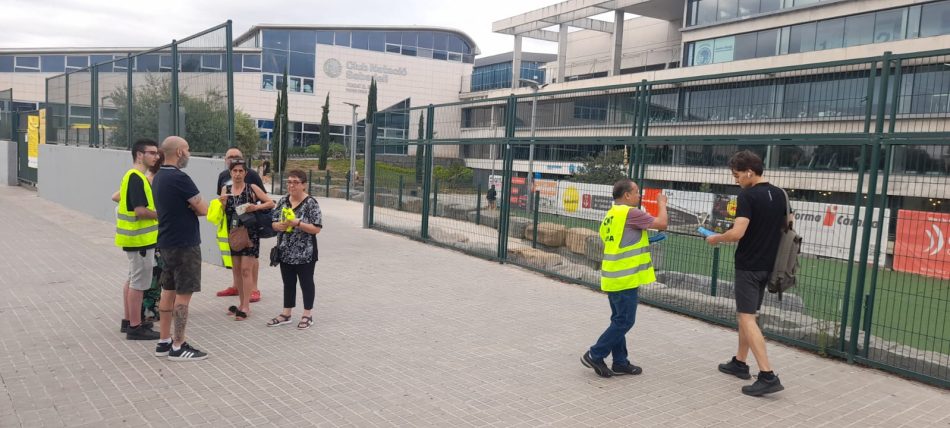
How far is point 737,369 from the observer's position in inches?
213

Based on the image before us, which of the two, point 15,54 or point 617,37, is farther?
point 15,54

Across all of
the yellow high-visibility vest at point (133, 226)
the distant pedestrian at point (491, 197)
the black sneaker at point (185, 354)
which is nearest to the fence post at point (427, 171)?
the distant pedestrian at point (491, 197)

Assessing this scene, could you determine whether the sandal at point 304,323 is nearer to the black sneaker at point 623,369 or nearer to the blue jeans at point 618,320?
the blue jeans at point 618,320

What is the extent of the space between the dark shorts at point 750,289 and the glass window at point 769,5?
98.3 feet

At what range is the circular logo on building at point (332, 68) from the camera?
181ft

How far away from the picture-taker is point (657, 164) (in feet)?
26.1

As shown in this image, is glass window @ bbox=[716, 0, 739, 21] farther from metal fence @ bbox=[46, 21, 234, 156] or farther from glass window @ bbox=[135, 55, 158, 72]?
glass window @ bbox=[135, 55, 158, 72]

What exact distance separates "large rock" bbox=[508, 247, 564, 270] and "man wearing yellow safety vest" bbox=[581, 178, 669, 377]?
4680mm

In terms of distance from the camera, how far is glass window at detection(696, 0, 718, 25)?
33.9m

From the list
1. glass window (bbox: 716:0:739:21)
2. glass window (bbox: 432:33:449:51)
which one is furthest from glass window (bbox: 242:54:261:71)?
glass window (bbox: 716:0:739:21)

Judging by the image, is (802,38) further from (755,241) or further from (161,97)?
(755,241)

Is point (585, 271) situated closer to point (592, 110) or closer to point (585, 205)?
point (585, 205)

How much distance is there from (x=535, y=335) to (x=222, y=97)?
6.21m

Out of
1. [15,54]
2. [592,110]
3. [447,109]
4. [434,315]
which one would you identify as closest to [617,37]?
[447,109]
